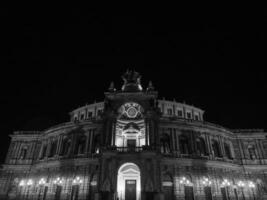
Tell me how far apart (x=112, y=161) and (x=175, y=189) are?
41.1ft

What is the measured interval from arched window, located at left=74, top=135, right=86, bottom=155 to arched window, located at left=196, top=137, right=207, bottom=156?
22.6m

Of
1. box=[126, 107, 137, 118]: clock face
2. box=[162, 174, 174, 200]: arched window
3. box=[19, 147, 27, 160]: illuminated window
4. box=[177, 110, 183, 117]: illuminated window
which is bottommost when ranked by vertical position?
box=[162, 174, 174, 200]: arched window

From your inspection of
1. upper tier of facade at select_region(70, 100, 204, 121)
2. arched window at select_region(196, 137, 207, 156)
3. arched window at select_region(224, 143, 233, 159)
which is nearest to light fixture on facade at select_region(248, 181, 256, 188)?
arched window at select_region(224, 143, 233, 159)

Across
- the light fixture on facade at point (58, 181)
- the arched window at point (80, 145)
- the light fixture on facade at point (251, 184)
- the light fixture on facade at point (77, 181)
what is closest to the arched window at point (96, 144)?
the arched window at point (80, 145)

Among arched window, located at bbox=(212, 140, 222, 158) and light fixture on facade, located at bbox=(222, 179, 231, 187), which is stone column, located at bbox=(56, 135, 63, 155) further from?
light fixture on facade, located at bbox=(222, 179, 231, 187)

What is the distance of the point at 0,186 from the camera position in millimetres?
46906

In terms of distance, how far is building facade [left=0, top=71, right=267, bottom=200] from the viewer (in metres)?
33.3

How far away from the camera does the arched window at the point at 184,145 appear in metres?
42.0

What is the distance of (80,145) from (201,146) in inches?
954

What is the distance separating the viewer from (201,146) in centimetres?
4356

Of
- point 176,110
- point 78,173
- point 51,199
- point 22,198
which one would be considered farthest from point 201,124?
point 22,198

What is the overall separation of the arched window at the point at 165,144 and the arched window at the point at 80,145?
1565 centimetres

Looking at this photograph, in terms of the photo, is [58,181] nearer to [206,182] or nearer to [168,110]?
[168,110]

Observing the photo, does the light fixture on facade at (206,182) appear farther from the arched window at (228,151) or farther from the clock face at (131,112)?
the clock face at (131,112)
